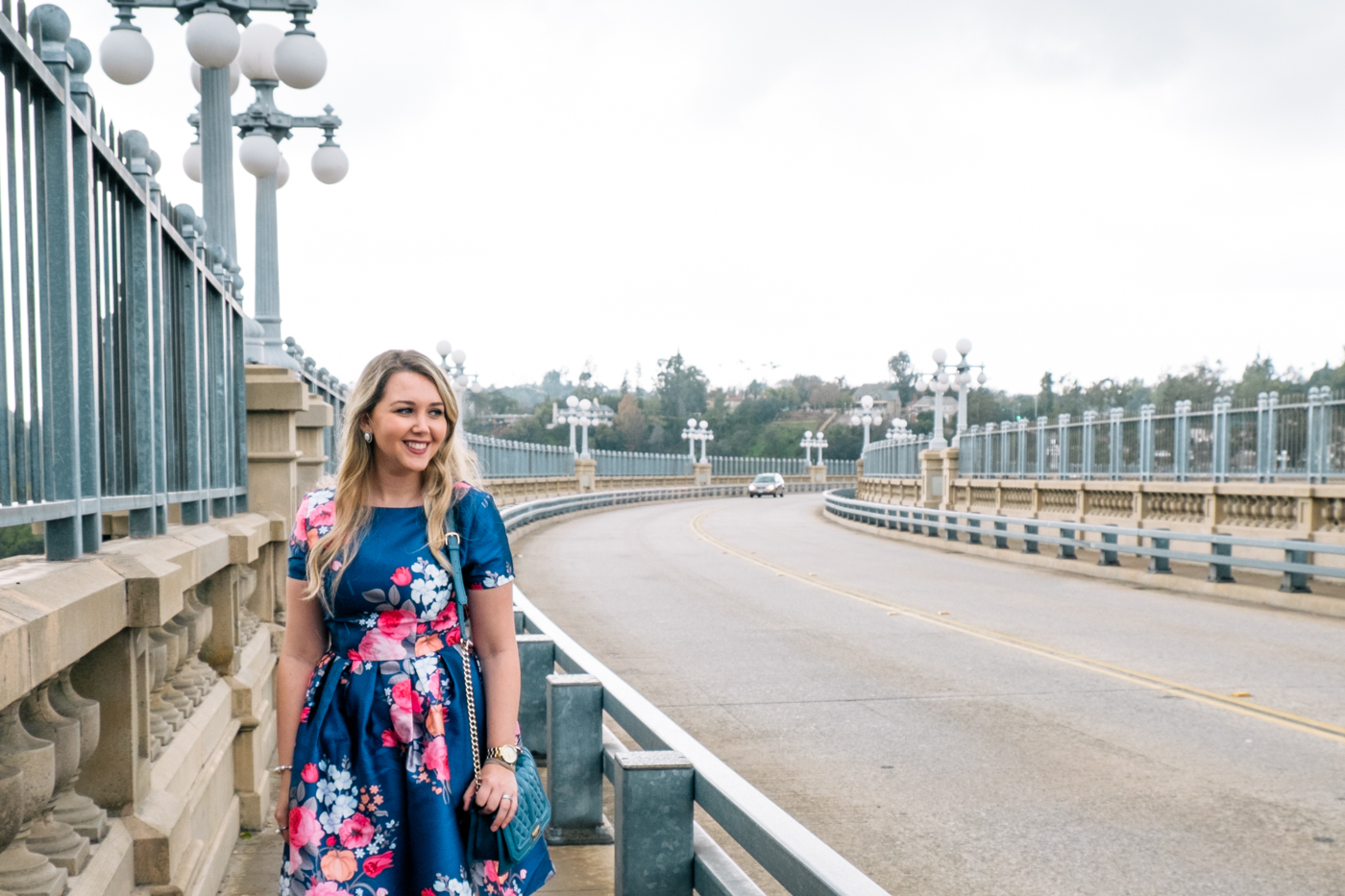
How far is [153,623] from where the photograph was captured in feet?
10.9

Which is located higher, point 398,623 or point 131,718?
point 398,623

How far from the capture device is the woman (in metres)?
3.07

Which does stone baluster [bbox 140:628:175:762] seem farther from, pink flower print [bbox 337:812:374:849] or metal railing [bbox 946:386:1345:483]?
metal railing [bbox 946:386:1345:483]

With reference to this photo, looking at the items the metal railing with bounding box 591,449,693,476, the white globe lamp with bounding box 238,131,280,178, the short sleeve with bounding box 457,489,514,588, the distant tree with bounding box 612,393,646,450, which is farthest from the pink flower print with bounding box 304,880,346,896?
the distant tree with bounding box 612,393,646,450

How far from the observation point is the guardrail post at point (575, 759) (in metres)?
5.24

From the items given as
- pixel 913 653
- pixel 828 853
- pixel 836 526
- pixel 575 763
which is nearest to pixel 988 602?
pixel 913 653

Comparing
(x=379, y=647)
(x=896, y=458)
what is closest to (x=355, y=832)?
(x=379, y=647)

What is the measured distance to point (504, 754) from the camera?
10.3 feet

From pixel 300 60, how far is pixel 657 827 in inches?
314

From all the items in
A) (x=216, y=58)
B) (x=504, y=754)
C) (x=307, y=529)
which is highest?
(x=216, y=58)

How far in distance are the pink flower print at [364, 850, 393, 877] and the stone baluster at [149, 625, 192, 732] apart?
1.37 m

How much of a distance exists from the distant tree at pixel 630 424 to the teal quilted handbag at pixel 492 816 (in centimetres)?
14787

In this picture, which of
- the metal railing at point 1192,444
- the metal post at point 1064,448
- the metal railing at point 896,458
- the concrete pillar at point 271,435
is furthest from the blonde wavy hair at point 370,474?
the metal railing at point 896,458

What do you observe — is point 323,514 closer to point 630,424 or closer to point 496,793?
point 496,793
